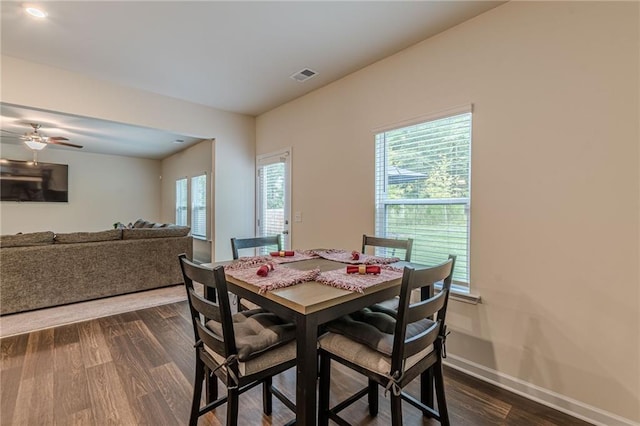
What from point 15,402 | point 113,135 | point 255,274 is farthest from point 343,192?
point 113,135

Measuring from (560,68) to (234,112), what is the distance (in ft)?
12.7

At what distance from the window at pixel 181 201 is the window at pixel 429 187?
5.41 meters

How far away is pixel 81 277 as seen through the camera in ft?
11.9

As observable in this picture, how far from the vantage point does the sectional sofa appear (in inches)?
128

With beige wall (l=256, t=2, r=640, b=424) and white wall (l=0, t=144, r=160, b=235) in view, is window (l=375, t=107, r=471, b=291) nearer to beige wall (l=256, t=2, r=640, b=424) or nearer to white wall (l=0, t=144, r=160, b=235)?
beige wall (l=256, t=2, r=640, b=424)

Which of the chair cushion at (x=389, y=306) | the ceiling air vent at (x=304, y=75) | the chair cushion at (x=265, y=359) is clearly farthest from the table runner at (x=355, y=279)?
the ceiling air vent at (x=304, y=75)

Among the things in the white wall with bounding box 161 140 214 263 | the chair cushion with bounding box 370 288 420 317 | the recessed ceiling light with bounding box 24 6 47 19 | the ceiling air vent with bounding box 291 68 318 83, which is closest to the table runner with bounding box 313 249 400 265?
the chair cushion with bounding box 370 288 420 317

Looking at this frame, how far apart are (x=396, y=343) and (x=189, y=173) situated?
6.37 m

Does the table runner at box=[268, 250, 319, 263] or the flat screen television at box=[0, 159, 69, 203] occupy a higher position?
the flat screen television at box=[0, 159, 69, 203]

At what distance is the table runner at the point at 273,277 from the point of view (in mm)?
1378

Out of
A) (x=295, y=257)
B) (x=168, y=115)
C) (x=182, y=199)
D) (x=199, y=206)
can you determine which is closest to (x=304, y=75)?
(x=168, y=115)

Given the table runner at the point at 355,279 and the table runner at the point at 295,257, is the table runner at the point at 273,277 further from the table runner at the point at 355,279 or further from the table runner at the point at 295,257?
the table runner at the point at 295,257

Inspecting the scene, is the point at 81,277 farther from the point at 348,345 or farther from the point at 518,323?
the point at 518,323

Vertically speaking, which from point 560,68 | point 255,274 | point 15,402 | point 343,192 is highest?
point 560,68
